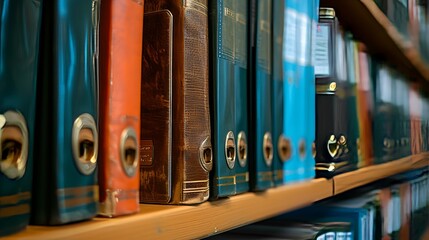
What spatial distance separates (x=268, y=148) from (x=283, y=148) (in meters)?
0.07

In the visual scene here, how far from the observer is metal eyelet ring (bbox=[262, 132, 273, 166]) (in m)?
0.72

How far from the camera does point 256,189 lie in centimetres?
70

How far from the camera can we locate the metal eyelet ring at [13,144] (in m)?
0.35

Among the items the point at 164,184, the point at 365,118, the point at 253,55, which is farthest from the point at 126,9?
the point at 365,118

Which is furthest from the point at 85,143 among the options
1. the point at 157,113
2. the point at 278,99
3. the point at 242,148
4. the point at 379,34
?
the point at 379,34

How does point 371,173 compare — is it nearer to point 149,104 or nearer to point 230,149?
point 230,149

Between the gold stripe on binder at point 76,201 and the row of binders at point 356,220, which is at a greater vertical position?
the gold stripe on binder at point 76,201

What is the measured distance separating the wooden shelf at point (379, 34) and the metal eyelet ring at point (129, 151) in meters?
0.79

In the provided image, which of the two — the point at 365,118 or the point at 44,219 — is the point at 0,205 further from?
the point at 365,118

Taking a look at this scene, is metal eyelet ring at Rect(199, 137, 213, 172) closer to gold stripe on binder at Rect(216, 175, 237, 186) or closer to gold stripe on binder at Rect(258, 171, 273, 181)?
gold stripe on binder at Rect(216, 175, 237, 186)

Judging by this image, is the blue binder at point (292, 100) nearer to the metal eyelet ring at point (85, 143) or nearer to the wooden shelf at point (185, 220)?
the wooden shelf at point (185, 220)

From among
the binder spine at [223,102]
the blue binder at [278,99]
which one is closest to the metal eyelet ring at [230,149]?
the binder spine at [223,102]

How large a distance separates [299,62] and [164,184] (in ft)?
1.31

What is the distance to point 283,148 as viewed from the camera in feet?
2.62
